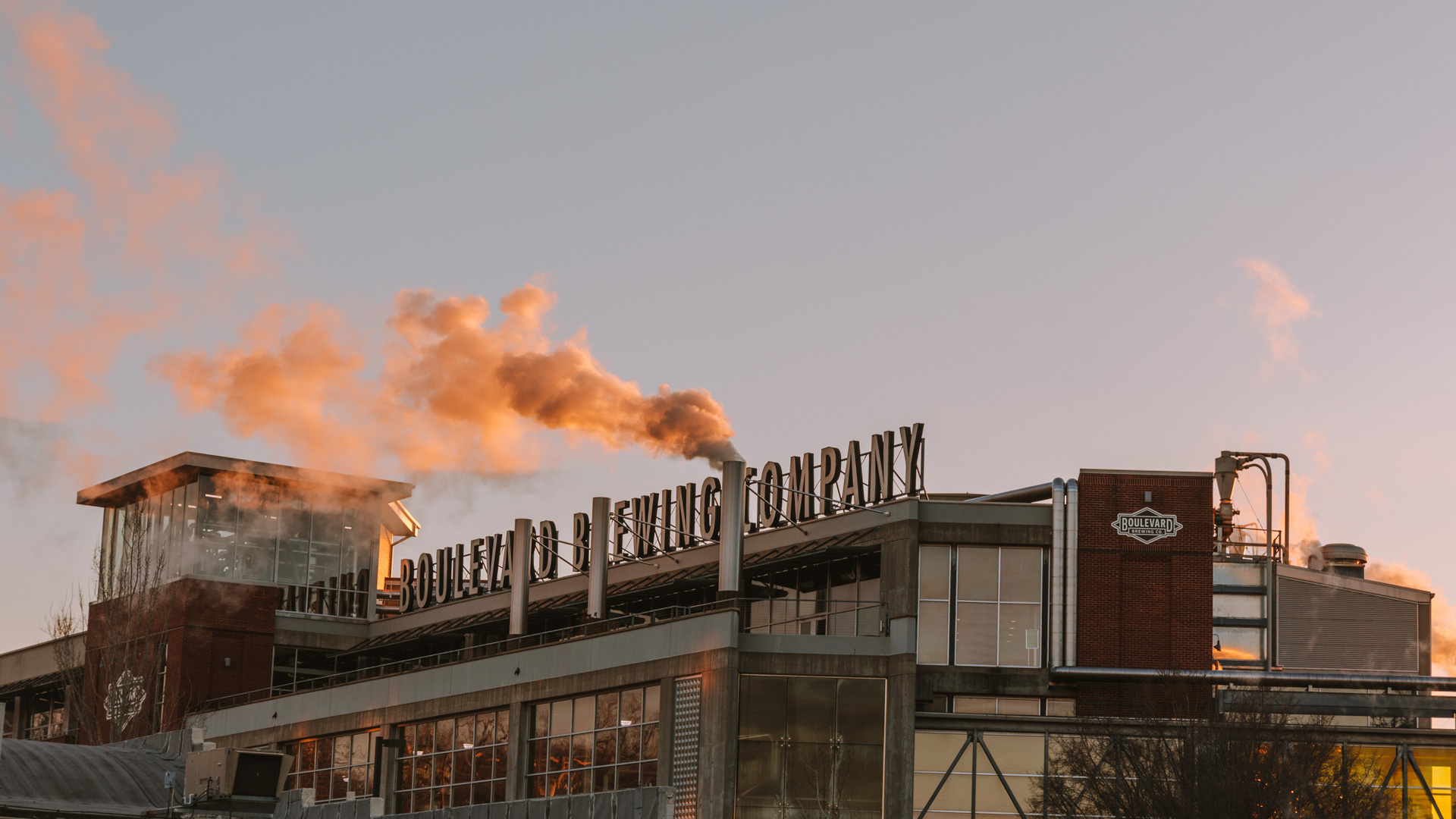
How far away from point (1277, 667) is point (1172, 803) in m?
11.6

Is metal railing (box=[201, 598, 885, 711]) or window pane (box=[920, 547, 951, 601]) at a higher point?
window pane (box=[920, 547, 951, 601])

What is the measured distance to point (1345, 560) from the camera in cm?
6775

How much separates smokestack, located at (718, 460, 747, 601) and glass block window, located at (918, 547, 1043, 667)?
5739 mm

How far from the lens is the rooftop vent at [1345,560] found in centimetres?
6738

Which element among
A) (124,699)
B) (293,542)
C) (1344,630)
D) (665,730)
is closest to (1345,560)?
(1344,630)

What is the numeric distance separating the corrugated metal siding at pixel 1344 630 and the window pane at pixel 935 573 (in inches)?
494

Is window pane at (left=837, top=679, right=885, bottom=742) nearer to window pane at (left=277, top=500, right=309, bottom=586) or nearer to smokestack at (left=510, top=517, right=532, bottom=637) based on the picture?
smokestack at (left=510, top=517, right=532, bottom=637)

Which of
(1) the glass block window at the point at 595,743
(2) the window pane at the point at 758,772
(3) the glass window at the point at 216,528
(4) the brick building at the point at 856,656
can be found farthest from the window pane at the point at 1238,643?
(3) the glass window at the point at 216,528

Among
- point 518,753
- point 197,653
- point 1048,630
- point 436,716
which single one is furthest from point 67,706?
point 1048,630

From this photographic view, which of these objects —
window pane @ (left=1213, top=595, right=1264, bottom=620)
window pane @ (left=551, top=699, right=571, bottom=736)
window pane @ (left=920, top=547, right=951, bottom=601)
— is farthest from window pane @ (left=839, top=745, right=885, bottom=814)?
window pane @ (left=1213, top=595, right=1264, bottom=620)

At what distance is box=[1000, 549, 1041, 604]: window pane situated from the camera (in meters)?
56.1

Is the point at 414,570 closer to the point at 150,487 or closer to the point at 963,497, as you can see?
Answer: the point at 150,487

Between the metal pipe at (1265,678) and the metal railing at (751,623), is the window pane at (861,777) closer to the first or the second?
the metal railing at (751,623)

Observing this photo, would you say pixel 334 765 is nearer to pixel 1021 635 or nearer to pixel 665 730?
pixel 665 730
